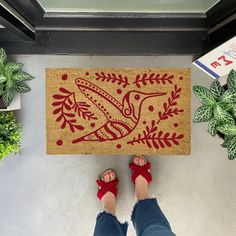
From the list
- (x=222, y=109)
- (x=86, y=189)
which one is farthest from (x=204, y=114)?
(x=86, y=189)

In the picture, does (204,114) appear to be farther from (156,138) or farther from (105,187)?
(105,187)

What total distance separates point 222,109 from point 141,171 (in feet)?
2.28

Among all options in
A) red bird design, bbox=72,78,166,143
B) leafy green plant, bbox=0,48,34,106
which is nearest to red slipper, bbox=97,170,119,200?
red bird design, bbox=72,78,166,143

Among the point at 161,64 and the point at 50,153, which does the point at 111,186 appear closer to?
the point at 50,153

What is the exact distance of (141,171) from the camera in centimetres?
185

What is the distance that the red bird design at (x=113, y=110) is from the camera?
74.1 inches

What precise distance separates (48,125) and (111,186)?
52 cm

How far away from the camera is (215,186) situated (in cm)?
192

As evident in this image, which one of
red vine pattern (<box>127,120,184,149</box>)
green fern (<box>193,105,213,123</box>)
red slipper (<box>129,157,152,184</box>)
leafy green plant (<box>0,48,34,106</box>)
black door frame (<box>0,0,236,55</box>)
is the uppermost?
black door frame (<box>0,0,236,55</box>)

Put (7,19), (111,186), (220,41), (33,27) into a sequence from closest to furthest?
(7,19) → (220,41) → (33,27) → (111,186)

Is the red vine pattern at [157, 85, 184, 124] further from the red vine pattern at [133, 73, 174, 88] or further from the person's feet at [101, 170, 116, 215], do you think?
the person's feet at [101, 170, 116, 215]

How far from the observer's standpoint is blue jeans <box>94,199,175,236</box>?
59.2 inches

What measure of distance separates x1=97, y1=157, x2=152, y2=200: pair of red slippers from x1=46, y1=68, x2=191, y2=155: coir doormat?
104mm

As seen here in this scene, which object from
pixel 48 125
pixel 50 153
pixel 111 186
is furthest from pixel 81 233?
pixel 48 125
